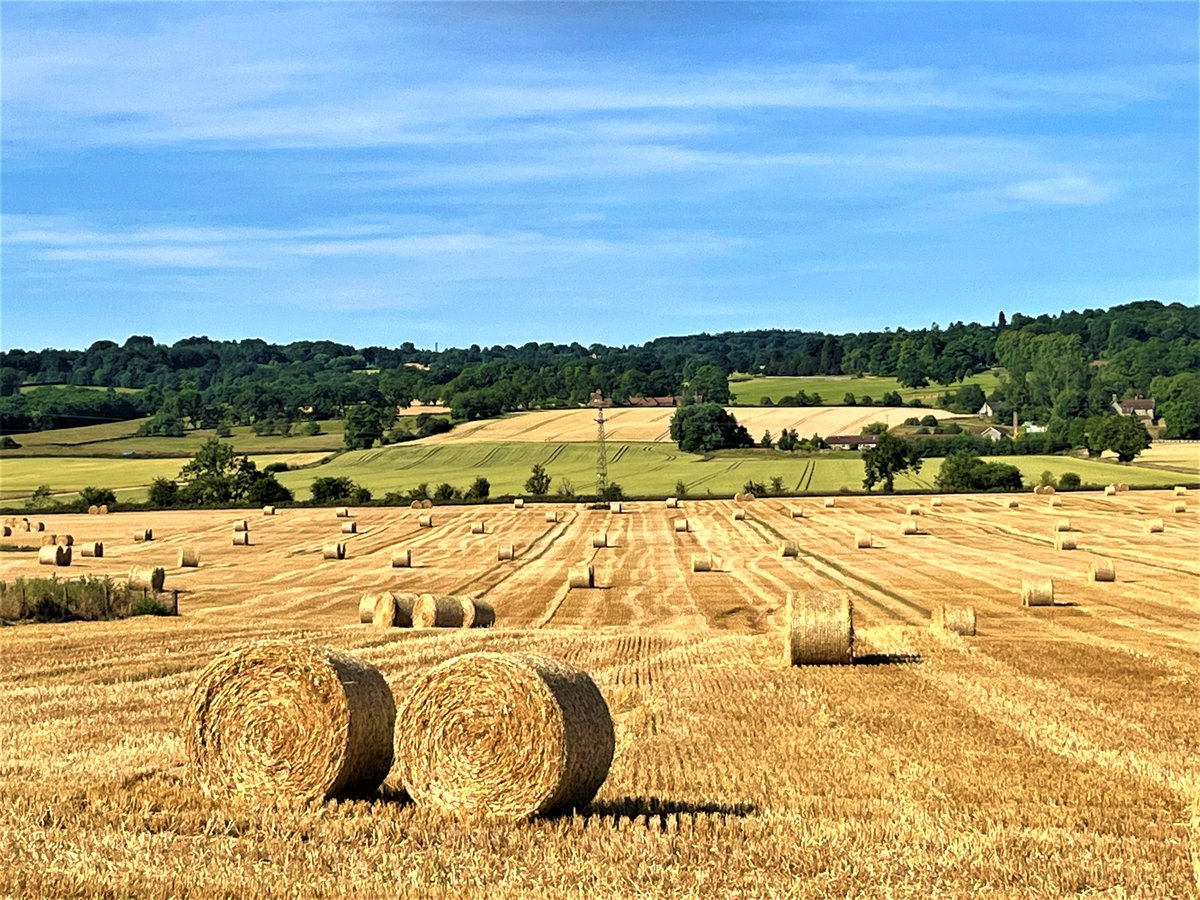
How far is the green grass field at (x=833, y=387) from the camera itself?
155250 mm

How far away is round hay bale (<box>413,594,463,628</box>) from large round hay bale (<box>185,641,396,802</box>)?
16.3 m

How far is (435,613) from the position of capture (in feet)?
92.8

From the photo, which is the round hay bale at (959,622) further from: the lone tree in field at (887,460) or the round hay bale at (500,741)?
the lone tree in field at (887,460)

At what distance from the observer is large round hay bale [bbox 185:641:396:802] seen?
1135 centimetres

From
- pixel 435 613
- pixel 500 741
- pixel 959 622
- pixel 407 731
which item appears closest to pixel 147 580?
pixel 435 613

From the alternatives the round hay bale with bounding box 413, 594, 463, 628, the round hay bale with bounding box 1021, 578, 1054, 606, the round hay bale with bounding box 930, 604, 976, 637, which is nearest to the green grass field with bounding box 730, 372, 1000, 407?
the round hay bale with bounding box 1021, 578, 1054, 606

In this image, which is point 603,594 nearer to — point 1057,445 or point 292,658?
point 292,658

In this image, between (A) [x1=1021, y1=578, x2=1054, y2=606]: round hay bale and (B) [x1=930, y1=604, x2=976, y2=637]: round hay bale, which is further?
(A) [x1=1021, y1=578, x2=1054, y2=606]: round hay bale

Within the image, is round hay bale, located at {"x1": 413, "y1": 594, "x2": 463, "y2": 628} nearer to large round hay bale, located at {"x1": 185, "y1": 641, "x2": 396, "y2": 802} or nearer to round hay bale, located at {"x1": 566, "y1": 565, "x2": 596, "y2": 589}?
round hay bale, located at {"x1": 566, "y1": 565, "x2": 596, "y2": 589}

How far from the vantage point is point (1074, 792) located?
41.3ft

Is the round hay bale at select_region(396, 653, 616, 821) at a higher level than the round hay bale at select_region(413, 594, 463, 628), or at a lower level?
higher

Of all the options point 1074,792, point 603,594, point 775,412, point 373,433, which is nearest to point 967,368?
point 775,412

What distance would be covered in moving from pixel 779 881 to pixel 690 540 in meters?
46.6

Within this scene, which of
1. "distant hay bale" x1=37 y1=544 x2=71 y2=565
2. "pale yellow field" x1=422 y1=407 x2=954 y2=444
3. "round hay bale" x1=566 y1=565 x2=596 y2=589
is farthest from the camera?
"pale yellow field" x1=422 y1=407 x2=954 y2=444
